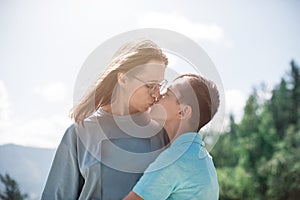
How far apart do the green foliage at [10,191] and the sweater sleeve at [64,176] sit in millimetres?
3742

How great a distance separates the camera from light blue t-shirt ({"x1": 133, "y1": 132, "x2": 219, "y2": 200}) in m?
1.51

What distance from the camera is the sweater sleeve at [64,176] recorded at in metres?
1.71

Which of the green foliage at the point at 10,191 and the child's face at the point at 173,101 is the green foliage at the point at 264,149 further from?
the child's face at the point at 173,101

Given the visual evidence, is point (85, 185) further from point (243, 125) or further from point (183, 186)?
point (243, 125)

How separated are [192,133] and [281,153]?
1656 centimetres

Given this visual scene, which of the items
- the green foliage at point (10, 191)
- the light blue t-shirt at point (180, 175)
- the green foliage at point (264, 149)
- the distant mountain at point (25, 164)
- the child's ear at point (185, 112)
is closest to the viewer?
the light blue t-shirt at point (180, 175)

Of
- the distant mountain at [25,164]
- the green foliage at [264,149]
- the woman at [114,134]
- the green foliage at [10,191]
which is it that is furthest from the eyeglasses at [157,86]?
the green foliage at [264,149]

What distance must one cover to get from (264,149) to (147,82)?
17.3 meters

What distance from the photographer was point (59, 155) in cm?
172

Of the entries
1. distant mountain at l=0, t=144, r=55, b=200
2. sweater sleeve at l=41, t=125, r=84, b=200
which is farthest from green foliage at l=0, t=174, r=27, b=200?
sweater sleeve at l=41, t=125, r=84, b=200

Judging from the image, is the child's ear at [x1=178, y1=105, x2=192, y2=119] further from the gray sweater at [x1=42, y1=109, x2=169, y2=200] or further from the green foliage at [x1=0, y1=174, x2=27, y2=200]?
the green foliage at [x1=0, y1=174, x2=27, y2=200]


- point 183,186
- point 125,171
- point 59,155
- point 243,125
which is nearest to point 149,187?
point 183,186

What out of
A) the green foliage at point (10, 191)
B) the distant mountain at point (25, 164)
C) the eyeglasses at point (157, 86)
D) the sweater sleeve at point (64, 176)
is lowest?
the green foliage at point (10, 191)

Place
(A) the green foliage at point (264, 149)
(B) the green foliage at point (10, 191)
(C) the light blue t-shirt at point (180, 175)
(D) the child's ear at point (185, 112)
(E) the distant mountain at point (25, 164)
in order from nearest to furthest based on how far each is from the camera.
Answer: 1. (C) the light blue t-shirt at point (180, 175)
2. (D) the child's ear at point (185, 112)
3. (E) the distant mountain at point (25, 164)
4. (B) the green foliage at point (10, 191)
5. (A) the green foliage at point (264, 149)
